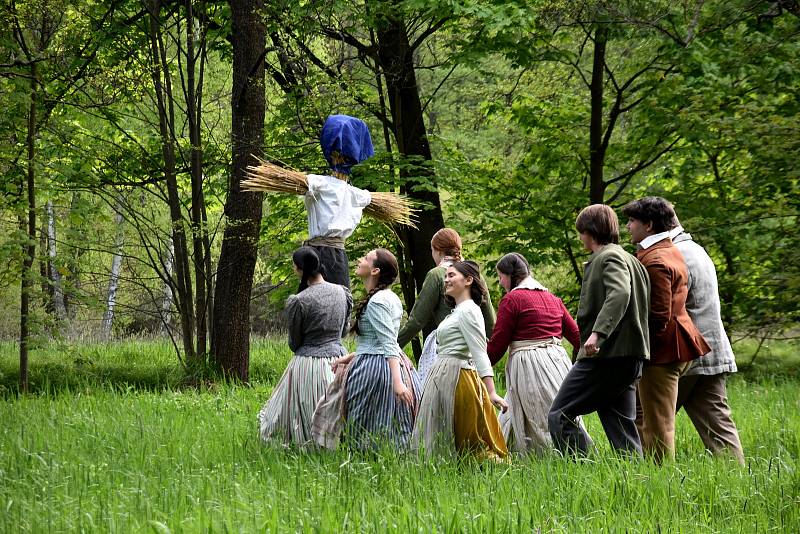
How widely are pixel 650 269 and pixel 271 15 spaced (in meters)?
6.11

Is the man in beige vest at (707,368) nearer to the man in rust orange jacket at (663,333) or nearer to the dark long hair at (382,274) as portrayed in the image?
the man in rust orange jacket at (663,333)

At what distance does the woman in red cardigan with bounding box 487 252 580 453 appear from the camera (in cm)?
618

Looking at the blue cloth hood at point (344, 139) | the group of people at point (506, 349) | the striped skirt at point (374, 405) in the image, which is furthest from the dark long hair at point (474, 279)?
the blue cloth hood at point (344, 139)

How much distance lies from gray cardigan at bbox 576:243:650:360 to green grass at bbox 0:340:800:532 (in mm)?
711

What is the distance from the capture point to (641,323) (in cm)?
539

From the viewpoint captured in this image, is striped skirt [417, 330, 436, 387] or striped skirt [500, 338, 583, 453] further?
striped skirt [417, 330, 436, 387]

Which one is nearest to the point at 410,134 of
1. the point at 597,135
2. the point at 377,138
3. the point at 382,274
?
the point at 377,138

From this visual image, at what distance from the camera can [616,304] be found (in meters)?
5.27

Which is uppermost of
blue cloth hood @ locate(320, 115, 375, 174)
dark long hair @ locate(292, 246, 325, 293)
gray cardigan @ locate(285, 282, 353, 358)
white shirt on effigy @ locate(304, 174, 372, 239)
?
blue cloth hood @ locate(320, 115, 375, 174)

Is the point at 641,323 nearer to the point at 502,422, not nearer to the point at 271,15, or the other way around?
the point at 502,422

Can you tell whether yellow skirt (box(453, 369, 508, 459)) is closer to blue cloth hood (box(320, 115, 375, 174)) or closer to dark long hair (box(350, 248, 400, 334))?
dark long hair (box(350, 248, 400, 334))

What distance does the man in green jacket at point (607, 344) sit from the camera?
5316 millimetres

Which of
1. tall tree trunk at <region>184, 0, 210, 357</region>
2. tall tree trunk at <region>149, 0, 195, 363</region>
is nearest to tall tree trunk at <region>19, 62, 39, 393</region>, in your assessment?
tall tree trunk at <region>149, 0, 195, 363</region>

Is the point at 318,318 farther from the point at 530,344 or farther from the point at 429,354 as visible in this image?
the point at 530,344
